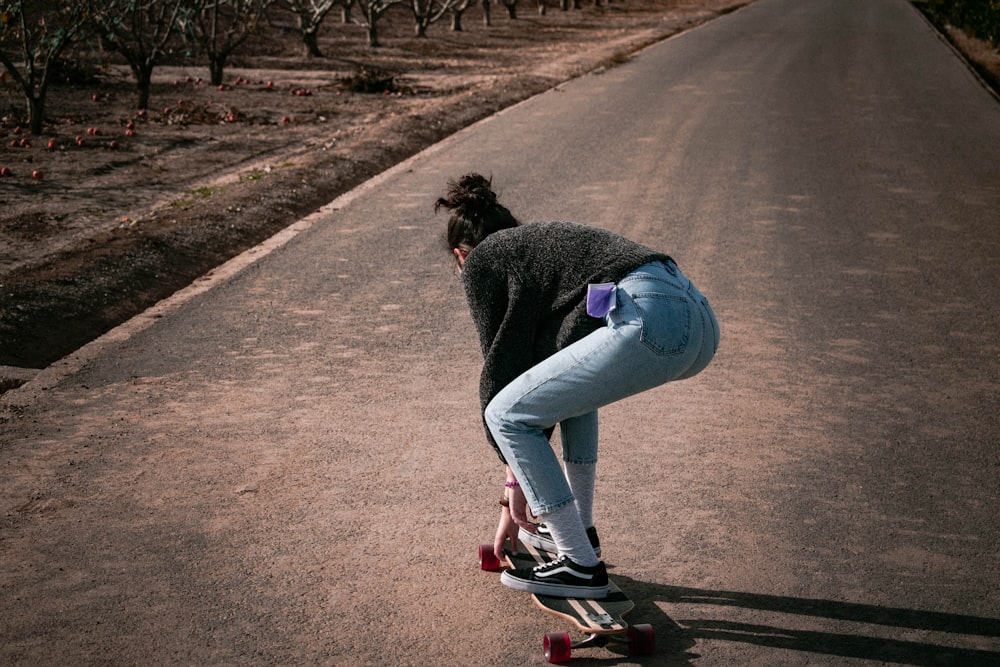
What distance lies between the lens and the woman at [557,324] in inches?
120

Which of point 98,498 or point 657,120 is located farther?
point 657,120

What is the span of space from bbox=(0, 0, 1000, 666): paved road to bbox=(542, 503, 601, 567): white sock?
0.30 metres

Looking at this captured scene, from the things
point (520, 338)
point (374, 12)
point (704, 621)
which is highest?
point (374, 12)

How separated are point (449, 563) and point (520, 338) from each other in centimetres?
110

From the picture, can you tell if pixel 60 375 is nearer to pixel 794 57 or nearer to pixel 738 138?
pixel 738 138

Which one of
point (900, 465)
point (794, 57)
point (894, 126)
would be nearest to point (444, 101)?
point (894, 126)

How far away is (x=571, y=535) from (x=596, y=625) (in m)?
0.29

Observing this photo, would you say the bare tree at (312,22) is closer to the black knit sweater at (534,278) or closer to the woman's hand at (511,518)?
the woman's hand at (511,518)

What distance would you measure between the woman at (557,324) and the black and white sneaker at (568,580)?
0.41 ft

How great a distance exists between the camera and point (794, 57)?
22625 millimetres

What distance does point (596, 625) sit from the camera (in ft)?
10.7

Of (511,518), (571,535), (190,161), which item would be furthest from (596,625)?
(190,161)

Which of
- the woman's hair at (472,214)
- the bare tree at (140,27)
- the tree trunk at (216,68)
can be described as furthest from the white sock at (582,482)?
the tree trunk at (216,68)

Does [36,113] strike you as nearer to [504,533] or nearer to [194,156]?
[194,156]
